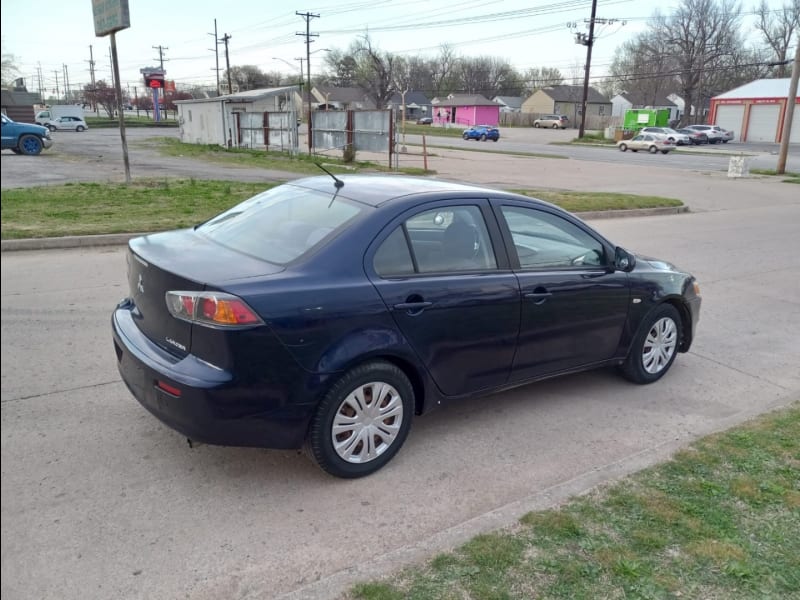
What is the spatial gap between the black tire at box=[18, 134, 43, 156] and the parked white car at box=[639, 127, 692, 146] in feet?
129

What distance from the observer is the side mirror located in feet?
15.6

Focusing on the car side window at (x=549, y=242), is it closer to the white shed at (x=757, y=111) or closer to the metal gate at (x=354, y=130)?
the metal gate at (x=354, y=130)

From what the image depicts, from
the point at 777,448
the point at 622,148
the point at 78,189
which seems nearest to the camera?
the point at 777,448

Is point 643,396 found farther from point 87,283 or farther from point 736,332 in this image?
point 87,283

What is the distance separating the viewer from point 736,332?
679cm

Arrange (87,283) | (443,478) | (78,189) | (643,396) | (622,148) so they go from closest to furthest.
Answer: (443,478) < (643,396) < (87,283) < (78,189) < (622,148)

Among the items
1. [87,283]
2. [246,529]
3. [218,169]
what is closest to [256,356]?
[246,529]

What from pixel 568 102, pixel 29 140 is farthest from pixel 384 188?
pixel 568 102

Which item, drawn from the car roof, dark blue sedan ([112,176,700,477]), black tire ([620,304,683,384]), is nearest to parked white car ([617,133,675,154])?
black tire ([620,304,683,384])

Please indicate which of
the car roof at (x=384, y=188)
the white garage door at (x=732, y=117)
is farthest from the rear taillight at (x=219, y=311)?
the white garage door at (x=732, y=117)

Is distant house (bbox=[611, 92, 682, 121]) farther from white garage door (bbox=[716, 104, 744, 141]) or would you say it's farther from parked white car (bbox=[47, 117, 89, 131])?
parked white car (bbox=[47, 117, 89, 131])

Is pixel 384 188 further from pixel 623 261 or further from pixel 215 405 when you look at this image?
pixel 623 261

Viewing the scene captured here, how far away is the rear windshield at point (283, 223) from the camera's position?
146 inches

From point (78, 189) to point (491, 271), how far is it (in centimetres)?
1312
